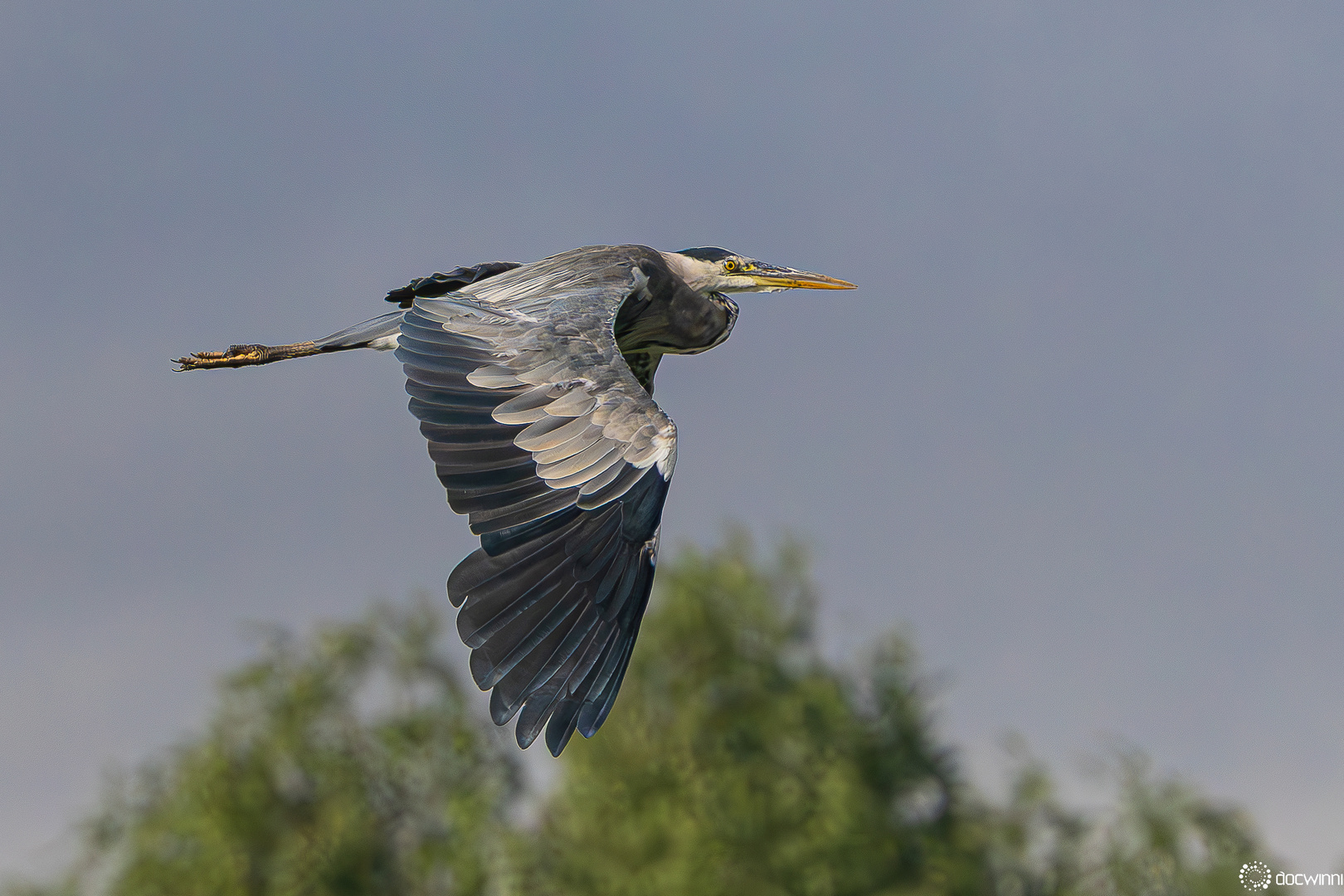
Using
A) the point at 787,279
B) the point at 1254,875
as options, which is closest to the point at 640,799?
the point at 1254,875

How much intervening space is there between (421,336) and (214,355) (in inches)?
142

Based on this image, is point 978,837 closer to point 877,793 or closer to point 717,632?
point 877,793

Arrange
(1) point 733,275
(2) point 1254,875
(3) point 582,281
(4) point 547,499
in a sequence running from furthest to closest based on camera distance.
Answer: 1. (2) point 1254,875
2. (1) point 733,275
3. (3) point 582,281
4. (4) point 547,499

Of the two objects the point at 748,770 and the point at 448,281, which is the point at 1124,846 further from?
the point at 448,281

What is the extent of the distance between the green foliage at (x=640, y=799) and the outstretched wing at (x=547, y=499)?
1714 cm

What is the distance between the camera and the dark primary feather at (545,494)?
634 cm

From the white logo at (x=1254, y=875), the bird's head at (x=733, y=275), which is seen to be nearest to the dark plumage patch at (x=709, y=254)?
the bird's head at (x=733, y=275)

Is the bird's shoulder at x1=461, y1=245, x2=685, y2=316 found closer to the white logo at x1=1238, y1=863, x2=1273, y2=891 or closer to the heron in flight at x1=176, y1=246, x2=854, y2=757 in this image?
the heron in flight at x1=176, y1=246, x2=854, y2=757

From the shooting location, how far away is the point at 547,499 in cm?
669

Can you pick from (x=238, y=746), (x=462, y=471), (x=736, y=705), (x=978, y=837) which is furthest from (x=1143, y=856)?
(x=462, y=471)

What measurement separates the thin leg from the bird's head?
112 inches

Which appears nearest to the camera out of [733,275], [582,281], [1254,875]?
Answer: [582,281]

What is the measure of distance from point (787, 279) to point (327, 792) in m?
16.2

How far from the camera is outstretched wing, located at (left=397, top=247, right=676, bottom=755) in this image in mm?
6340
